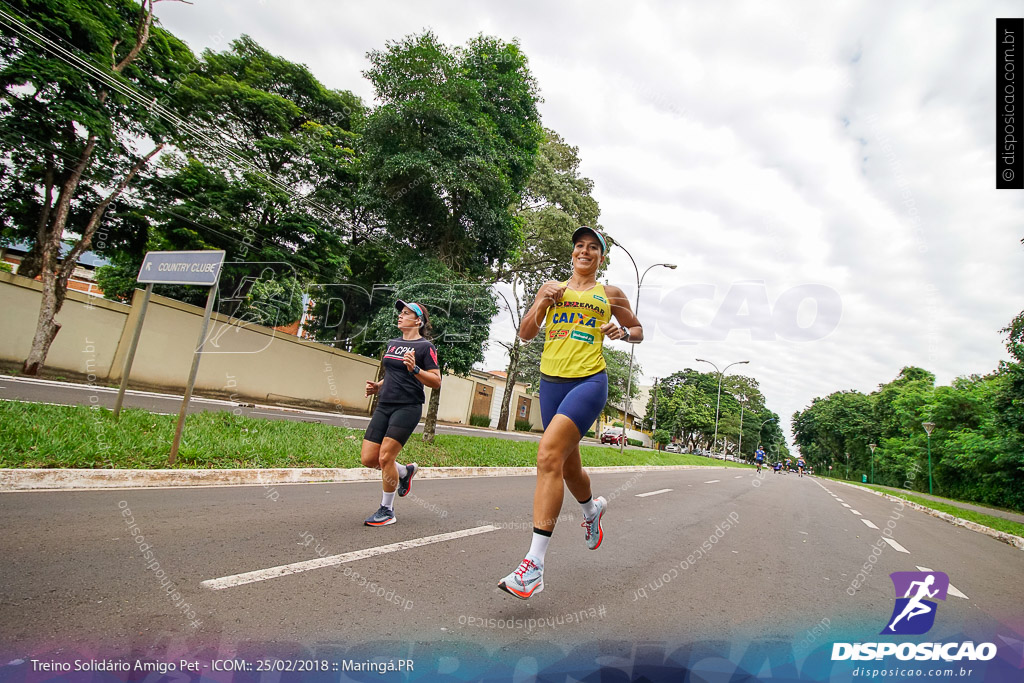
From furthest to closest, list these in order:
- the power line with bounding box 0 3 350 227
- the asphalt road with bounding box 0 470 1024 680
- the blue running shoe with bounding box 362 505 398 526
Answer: the power line with bounding box 0 3 350 227 < the blue running shoe with bounding box 362 505 398 526 < the asphalt road with bounding box 0 470 1024 680

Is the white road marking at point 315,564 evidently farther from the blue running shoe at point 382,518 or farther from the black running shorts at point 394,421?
the black running shorts at point 394,421

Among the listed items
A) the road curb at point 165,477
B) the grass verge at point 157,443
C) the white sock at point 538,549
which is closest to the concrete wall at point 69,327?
the grass verge at point 157,443

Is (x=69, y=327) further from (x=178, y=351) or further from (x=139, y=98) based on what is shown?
(x=139, y=98)

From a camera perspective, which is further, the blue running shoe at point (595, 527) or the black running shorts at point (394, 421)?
the black running shorts at point (394, 421)

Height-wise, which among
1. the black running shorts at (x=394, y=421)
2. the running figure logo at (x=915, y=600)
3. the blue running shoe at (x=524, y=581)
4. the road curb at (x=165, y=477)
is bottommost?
the road curb at (x=165, y=477)

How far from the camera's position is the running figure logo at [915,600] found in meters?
3.08

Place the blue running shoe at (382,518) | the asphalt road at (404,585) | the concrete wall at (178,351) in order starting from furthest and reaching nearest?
1. the concrete wall at (178,351)
2. the blue running shoe at (382,518)
3. the asphalt road at (404,585)

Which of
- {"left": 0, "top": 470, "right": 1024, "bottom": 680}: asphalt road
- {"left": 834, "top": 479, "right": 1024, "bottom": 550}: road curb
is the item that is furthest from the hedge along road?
{"left": 834, "top": 479, "right": 1024, "bottom": 550}: road curb

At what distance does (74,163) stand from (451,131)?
430 inches

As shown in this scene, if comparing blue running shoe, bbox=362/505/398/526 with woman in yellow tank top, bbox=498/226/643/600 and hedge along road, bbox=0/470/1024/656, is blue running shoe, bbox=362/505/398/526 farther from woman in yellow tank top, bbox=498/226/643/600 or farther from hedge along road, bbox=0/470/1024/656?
woman in yellow tank top, bbox=498/226/643/600

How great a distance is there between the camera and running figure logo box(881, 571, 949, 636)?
3.08 m

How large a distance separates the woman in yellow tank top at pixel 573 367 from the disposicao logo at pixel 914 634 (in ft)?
4.88

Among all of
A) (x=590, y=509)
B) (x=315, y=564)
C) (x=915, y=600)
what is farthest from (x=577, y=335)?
(x=915, y=600)

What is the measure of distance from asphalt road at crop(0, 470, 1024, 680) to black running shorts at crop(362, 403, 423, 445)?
0.78 metres
